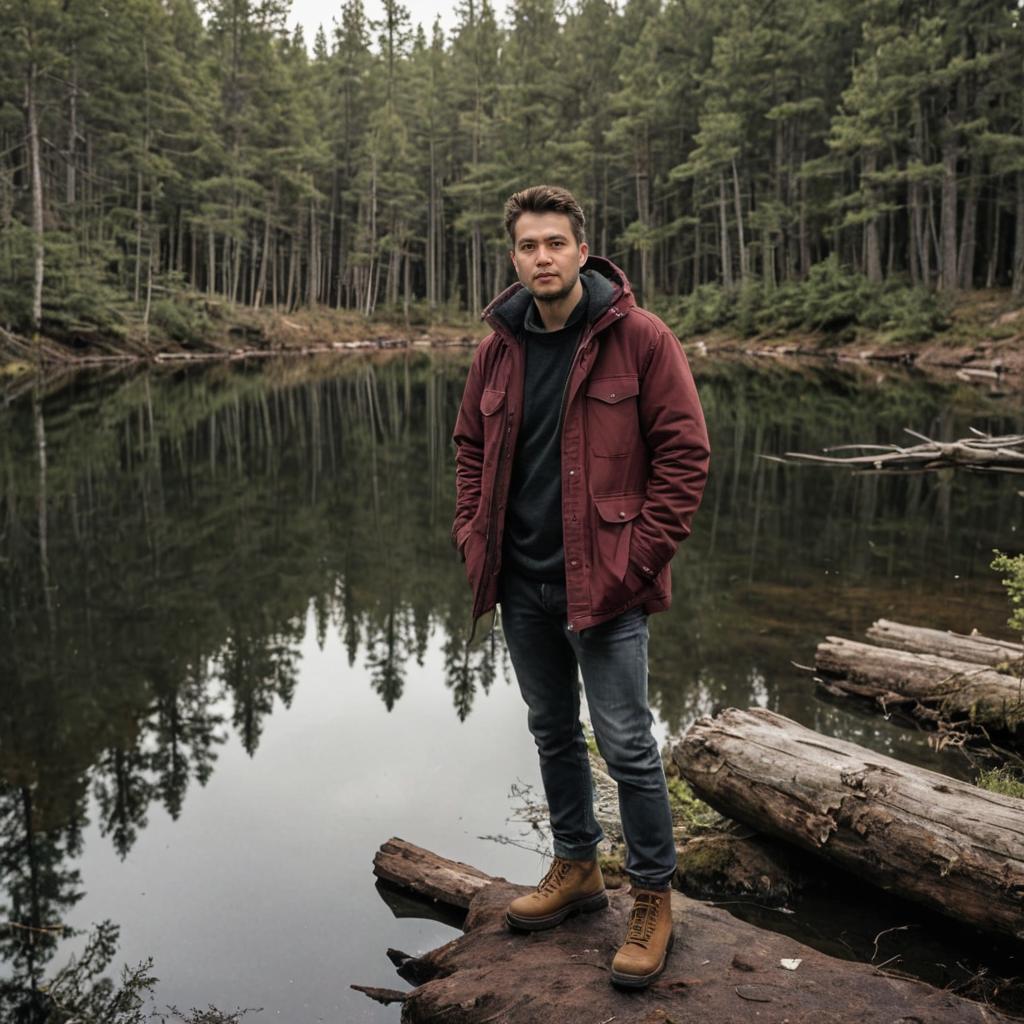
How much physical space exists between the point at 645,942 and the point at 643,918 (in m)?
0.07

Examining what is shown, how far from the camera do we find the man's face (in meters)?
3.02

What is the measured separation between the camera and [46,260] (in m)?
32.8

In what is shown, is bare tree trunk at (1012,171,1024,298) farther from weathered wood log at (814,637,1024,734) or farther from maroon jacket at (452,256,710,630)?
maroon jacket at (452,256,710,630)

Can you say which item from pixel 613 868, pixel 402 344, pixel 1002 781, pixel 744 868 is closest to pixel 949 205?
pixel 402 344

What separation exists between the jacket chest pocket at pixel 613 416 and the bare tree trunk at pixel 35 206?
3315 cm

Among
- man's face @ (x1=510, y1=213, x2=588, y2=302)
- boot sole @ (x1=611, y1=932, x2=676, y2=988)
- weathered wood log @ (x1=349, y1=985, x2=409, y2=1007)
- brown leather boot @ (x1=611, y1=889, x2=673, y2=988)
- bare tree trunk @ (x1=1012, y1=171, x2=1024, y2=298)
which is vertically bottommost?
weathered wood log @ (x1=349, y1=985, x2=409, y2=1007)

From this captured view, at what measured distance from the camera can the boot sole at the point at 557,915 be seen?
3385 millimetres

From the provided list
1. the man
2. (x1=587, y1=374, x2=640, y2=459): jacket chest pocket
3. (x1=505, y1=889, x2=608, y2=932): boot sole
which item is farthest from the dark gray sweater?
(x1=505, y1=889, x2=608, y2=932): boot sole

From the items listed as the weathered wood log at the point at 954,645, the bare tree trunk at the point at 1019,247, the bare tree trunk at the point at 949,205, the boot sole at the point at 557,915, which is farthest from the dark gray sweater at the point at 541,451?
the bare tree trunk at the point at 949,205

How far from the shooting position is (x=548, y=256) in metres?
3.03

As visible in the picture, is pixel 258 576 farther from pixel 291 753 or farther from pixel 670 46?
pixel 670 46

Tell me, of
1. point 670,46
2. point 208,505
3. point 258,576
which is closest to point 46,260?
point 208,505

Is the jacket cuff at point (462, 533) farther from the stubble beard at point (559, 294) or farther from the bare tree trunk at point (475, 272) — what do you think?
the bare tree trunk at point (475, 272)

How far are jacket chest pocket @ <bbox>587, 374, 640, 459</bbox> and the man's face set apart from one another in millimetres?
324
